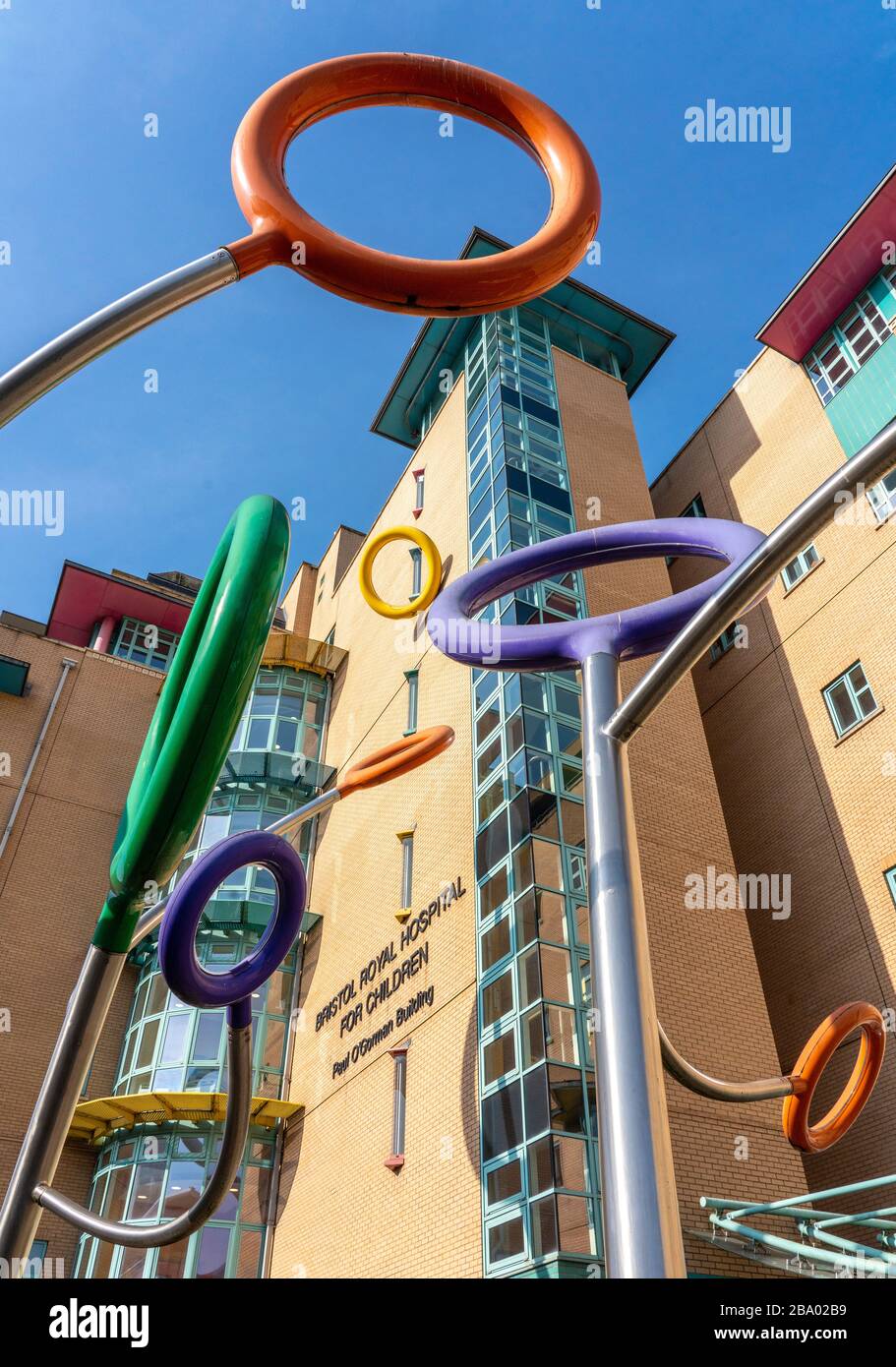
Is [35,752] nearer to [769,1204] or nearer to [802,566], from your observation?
[802,566]

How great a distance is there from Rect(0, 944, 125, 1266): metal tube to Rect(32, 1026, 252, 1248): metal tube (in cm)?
7

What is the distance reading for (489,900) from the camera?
16.4m

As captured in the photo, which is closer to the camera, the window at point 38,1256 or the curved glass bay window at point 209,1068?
the curved glass bay window at point 209,1068

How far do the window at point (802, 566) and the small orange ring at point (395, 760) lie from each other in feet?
36.5

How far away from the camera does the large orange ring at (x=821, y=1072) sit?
6969 millimetres

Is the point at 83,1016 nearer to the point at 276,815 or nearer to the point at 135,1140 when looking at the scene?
the point at 135,1140

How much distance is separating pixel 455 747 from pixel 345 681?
32.1ft

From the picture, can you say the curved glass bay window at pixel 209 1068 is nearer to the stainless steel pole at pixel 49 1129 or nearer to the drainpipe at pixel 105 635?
the drainpipe at pixel 105 635

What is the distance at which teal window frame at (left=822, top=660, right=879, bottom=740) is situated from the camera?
19.4m

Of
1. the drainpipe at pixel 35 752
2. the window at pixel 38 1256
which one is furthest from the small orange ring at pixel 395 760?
the drainpipe at pixel 35 752
